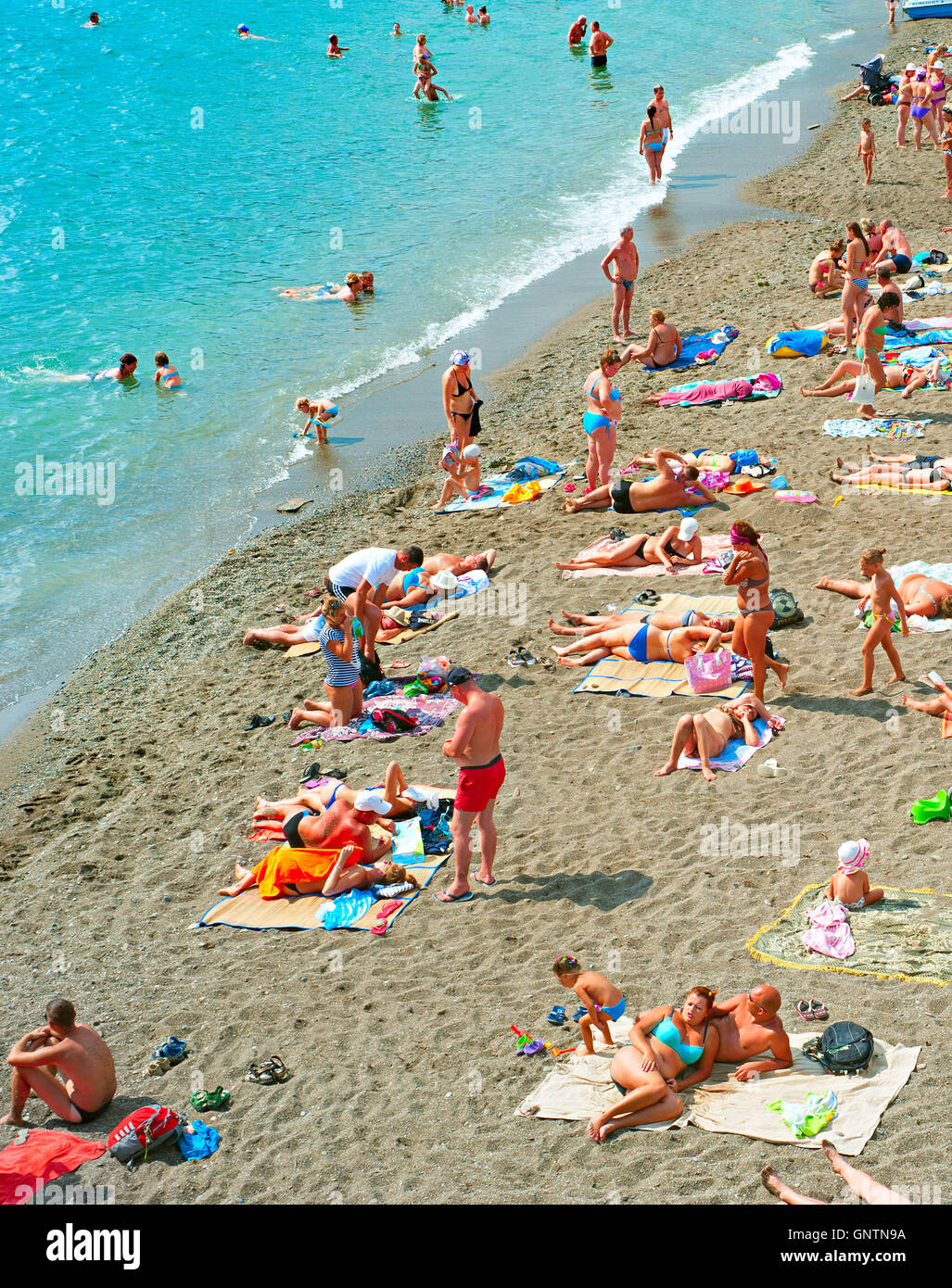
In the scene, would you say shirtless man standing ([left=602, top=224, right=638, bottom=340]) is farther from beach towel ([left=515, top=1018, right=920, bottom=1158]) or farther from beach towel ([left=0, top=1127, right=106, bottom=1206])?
beach towel ([left=0, top=1127, right=106, bottom=1206])

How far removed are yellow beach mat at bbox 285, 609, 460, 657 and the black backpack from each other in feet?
20.2

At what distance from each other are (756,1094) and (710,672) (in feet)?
13.4

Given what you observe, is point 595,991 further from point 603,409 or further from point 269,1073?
point 603,409

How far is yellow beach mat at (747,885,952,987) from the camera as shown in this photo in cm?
606

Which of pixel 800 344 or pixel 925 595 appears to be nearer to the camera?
pixel 925 595

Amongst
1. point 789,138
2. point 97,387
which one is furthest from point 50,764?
point 789,138

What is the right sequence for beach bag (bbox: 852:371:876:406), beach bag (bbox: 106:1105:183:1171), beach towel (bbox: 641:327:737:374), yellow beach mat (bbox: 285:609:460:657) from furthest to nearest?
beach towel (bbox: 641:327:737:374) < beach bag (bbox: 852:371:876:406) < yellow beach mat (bbox: 285:609:460:657) < beach bag (bbox: 106:1105:183:1171)

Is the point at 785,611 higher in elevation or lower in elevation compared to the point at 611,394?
lower

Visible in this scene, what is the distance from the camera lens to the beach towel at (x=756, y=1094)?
520 centimetres

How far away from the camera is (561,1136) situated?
18.2 feet

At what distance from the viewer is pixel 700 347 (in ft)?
51.7

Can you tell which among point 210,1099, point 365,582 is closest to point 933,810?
point 210,1099

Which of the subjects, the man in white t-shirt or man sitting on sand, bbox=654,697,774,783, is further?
the man in white t-shirt

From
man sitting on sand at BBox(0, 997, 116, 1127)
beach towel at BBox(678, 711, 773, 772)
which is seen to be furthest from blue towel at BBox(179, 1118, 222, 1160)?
beach towel at BBox(678, 711, 773, 772)
